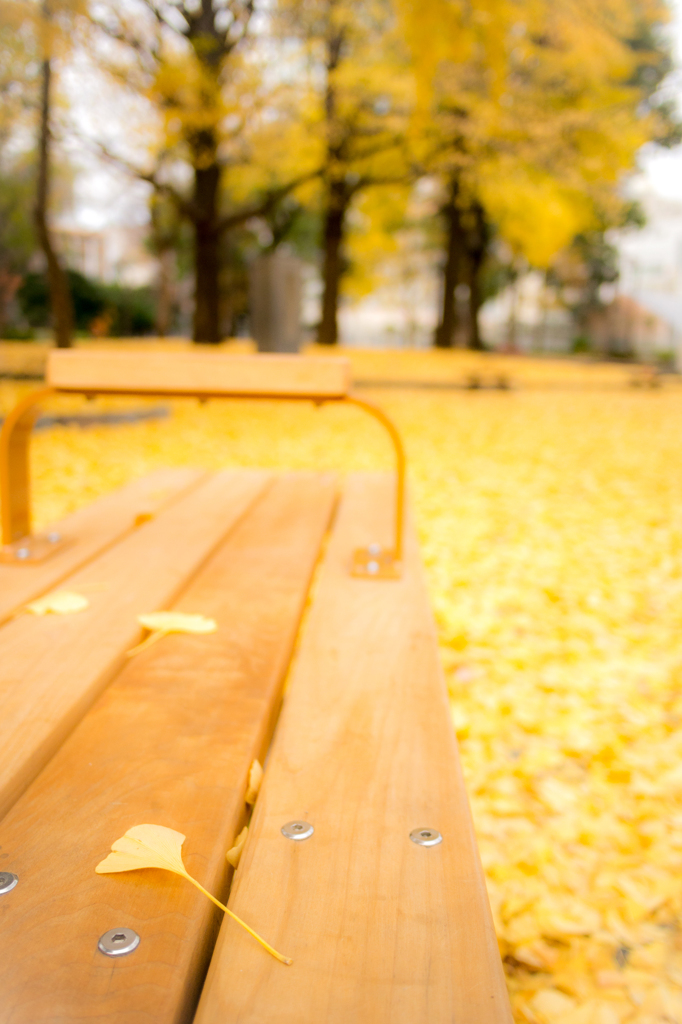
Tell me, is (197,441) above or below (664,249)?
below

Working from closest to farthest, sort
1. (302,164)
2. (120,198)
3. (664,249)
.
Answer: (302,164)
(120,198)
(664,249)

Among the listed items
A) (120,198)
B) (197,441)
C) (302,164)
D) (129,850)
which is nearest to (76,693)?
(129,850)

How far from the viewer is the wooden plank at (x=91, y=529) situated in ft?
5.41

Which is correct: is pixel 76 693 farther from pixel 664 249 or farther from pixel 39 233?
pixel 664 249

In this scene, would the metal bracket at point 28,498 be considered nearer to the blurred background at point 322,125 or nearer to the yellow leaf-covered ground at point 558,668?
the yellow leaf-covered ground at point 558,668

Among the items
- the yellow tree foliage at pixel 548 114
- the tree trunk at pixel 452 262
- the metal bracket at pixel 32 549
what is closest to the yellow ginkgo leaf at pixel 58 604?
the metal bracket at pixel 32 549

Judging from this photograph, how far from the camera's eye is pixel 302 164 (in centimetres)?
1476

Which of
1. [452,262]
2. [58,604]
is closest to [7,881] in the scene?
[58,604]

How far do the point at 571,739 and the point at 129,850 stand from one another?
1433 mm

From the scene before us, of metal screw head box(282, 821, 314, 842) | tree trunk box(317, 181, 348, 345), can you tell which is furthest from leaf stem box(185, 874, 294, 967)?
tree trunk box(317, 181, 348, 345)

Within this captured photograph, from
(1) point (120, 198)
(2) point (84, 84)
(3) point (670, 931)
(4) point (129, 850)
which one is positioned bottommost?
(3) point (670, 931)

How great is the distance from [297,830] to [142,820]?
0.59 ft

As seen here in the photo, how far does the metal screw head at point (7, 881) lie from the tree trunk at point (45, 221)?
9.30m

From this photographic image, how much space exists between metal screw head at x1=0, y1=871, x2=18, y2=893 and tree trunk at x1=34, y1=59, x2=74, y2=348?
9.30 meters
